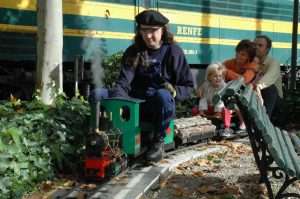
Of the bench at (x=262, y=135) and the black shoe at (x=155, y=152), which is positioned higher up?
the bench at (x=262, y=135)

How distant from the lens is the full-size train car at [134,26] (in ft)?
29.8

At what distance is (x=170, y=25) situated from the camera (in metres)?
11.6

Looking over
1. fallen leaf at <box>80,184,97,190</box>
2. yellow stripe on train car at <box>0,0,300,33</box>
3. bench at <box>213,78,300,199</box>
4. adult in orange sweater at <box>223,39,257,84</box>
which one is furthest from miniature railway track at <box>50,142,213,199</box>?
yellow stripe on train car at <box>0,0,300,33</box>

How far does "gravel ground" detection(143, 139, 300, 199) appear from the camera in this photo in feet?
16.4

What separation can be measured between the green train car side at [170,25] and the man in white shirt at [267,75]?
2758 mm

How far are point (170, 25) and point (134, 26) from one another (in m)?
1.02

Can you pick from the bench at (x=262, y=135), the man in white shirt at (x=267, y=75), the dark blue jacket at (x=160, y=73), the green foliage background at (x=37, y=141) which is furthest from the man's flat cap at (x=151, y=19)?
the man in white shirt at (x=267, y=75)

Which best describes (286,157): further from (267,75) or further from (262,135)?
(267,75)

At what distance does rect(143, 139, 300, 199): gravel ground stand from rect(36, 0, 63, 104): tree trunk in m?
1.58

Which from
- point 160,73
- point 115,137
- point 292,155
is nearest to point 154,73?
point 160,73

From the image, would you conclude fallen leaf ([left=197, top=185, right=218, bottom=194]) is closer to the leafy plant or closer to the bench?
the bench

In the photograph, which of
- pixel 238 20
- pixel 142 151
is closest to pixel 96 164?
pixel 142 151

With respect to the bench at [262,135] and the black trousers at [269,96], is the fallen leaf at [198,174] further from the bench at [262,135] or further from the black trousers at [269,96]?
the black trousers at [269,96]

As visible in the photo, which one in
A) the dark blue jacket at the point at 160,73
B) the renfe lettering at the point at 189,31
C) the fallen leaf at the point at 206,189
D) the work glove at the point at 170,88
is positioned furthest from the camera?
the renfe lettering at the point at 189,31
